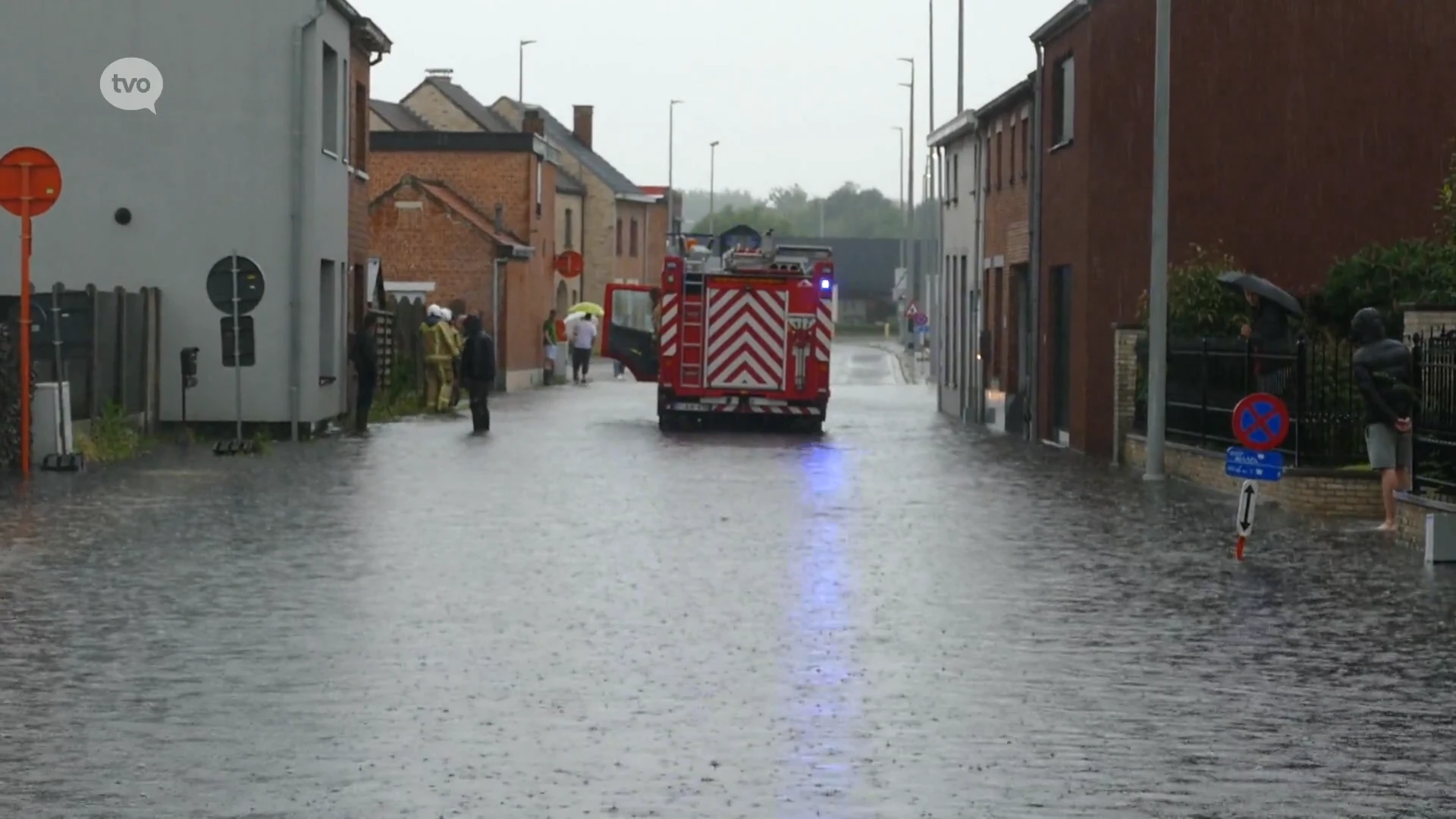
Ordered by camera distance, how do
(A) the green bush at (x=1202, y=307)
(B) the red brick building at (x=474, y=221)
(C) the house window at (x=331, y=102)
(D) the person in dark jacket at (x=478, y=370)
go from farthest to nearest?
(B) the red brick building at (x=474, y=221) < (C) the house window at (x=331, y=102) < (D) the person in dark jacket at (x=478, y=370) < (A) the green bush at (x=1202, y=307)

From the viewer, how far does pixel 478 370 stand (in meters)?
33.5

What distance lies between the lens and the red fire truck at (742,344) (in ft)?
116

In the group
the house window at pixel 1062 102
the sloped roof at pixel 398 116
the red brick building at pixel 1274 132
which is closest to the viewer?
the red brick building at pixel 1274 132

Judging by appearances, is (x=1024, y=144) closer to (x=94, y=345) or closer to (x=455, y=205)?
(x=94, y=345)

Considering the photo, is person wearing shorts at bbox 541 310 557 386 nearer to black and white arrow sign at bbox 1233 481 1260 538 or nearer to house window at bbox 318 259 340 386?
house window at bbox 318 259 340 386

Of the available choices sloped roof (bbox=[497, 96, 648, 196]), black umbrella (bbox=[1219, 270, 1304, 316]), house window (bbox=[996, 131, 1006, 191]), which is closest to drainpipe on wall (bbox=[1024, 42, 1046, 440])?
house window (bbox=[996, 131, 1006, 191])

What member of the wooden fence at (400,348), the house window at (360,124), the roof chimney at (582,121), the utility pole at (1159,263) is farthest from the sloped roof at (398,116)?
the utility pole at (1159,263)

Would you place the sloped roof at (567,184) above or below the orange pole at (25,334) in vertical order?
above

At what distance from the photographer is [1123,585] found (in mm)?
14266

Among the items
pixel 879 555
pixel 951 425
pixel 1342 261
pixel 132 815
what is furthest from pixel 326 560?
pixel 951 425

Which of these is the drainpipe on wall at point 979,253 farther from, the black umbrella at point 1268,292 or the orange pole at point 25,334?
the orange pole at point 25,334

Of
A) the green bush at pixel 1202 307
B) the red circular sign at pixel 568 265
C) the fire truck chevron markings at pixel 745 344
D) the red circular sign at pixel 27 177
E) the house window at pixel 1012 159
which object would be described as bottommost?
the fire truck chevron markings at pixel 745 344

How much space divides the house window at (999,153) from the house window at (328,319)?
39.4 feet

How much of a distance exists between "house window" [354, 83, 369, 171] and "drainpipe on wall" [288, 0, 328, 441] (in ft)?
20.7
